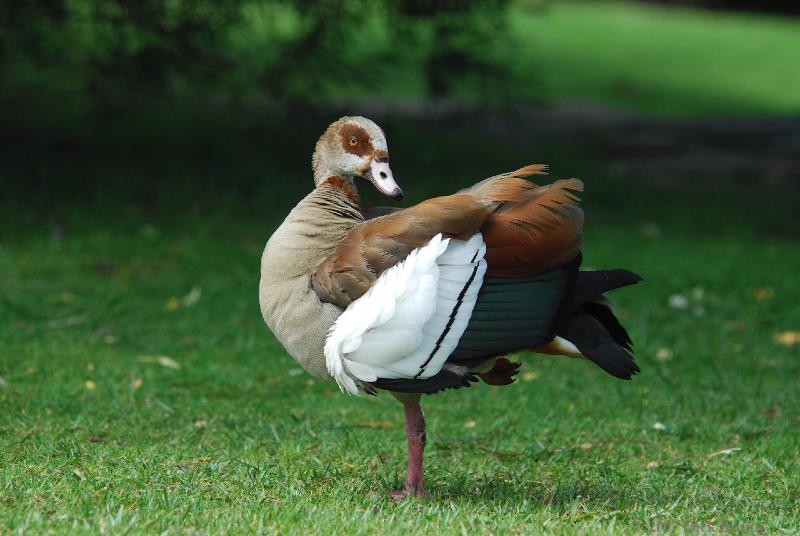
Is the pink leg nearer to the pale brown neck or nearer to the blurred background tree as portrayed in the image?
the pale brown neck

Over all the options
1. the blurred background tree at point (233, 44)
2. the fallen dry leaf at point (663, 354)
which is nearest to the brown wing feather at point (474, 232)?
the fallen dry leaf at point (663, 354)

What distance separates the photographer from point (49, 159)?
939 centimetres

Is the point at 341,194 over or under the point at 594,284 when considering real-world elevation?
over

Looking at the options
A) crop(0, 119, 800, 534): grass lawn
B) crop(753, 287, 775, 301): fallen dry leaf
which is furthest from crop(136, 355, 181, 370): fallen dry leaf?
crop(753, 287, 775, 301): fallen dry leaf

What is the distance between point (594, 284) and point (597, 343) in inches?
6.8

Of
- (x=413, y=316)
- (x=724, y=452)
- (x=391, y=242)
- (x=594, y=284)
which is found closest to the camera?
(x=413, y=316)

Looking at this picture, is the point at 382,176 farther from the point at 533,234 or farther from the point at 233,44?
the point at 233,44

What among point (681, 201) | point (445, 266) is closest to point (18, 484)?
point (445, 266)

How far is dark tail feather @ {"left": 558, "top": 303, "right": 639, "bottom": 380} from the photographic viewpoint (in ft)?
11.4

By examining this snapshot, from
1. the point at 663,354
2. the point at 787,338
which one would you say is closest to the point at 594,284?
the point at 663,354

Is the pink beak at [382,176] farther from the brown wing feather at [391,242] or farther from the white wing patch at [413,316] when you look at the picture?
the white wing patch at [413,316]

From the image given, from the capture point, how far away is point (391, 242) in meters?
3.43

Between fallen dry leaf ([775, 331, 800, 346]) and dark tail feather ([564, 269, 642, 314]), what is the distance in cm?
302

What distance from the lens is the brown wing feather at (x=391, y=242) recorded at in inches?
134
